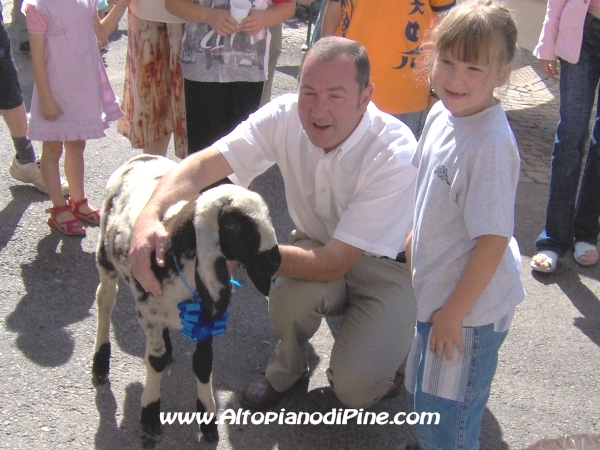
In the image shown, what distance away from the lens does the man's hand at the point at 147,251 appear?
2.68 meters

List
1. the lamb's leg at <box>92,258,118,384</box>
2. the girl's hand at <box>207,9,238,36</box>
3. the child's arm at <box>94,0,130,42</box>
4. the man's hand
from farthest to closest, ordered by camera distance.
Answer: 1. the child's arm at <box>94,0,130,42</box>
2. the girl's hand at <box>207,9,238,36</box>
3. the lamb's leg at <box>92,258,118,384</box>
4. the man's hand

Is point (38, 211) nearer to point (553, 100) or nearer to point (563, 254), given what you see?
point (563, 254)

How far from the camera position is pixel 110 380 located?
3418 millimetres

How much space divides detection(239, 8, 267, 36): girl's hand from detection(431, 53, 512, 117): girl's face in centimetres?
195

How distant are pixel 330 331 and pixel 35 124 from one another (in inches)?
90.7

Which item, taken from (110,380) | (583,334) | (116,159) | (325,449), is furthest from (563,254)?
(116,159)

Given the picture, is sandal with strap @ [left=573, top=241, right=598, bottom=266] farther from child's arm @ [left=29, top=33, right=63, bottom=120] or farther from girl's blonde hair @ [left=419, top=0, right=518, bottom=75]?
child's arm @ [left=29, top=33, right=63, bottom=120]

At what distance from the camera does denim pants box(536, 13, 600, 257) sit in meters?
4.54

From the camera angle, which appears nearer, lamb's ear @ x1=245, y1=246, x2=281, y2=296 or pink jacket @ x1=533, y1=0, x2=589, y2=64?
lamb's ear @ x1=245, y1=246, x2=281, y2=296

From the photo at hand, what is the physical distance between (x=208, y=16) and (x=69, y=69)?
1035mm

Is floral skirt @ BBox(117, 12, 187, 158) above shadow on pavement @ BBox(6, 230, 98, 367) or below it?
above

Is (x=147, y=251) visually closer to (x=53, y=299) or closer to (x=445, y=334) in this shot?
(x=445, y=334)

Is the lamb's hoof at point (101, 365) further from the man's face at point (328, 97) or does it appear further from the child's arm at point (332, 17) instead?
the child's arm at point (332, 17)

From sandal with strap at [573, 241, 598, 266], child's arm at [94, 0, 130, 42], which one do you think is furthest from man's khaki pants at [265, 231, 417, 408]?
child's arm at [94, 0, 130, 42]
